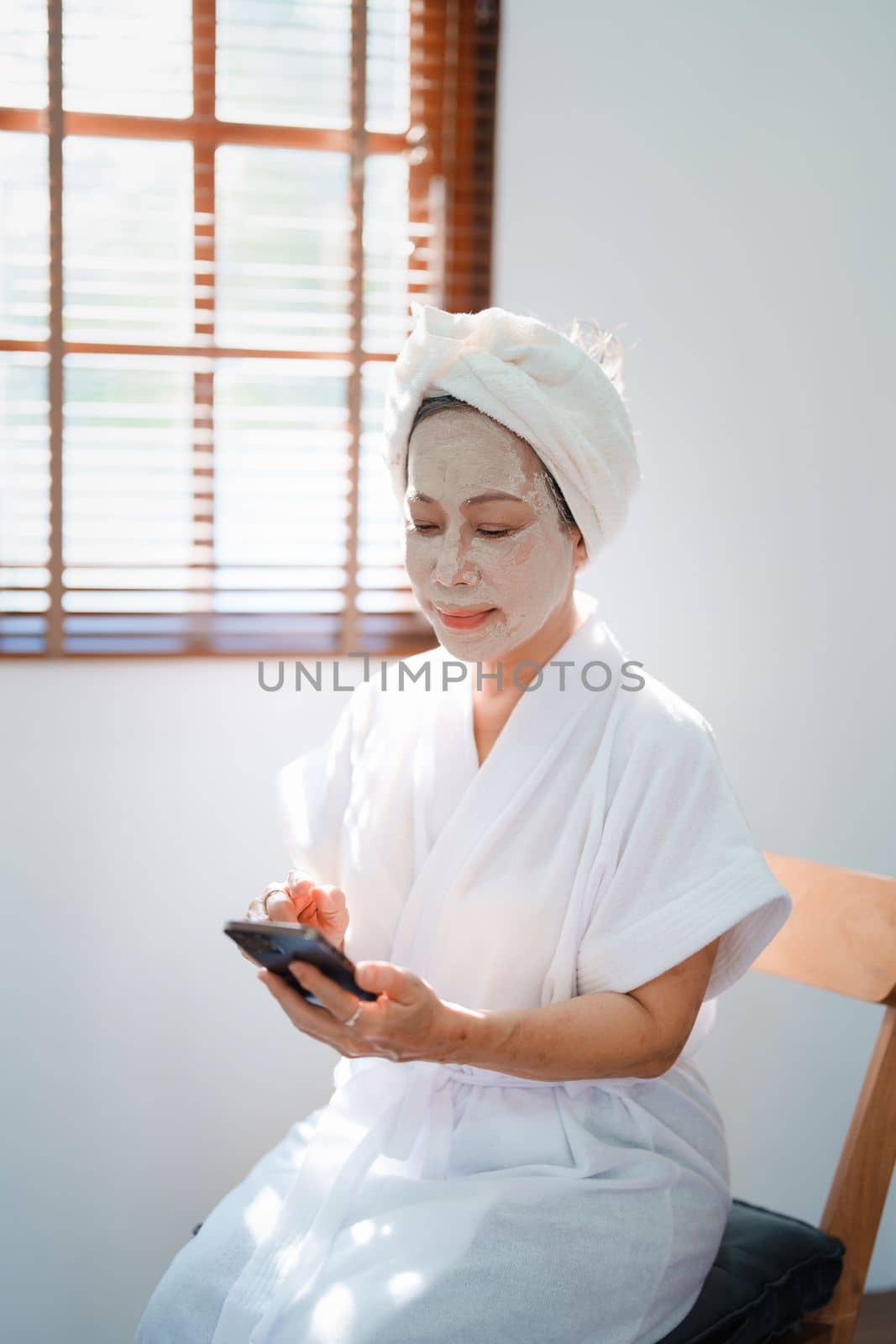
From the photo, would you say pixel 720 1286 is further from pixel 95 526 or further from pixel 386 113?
pixel 386 113

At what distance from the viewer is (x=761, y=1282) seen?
4.88 ft

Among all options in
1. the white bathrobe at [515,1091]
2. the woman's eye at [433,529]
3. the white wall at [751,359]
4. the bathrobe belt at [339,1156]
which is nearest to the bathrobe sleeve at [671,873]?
the white bathrobe at [515,1091]

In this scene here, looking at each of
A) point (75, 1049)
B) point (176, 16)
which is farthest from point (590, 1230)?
point (176, 16)

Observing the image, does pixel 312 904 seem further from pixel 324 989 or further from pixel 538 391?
pixel 538 391

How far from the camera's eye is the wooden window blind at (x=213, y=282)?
2025 millimetres

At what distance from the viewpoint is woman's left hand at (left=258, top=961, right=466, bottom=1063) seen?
3.91 feet

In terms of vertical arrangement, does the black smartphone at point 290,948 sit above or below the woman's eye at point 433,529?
below

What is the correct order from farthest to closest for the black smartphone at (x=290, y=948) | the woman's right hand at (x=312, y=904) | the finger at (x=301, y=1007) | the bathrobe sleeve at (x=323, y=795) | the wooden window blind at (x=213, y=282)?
the wooden window blind at (x=213, y=282) < the bathrobe sleeve at (x=323, y=795) < the woman's right hand at (x=312, y=904) < the finger at (x=301, y=1007) < the black smartphone at (x=290, y=948)

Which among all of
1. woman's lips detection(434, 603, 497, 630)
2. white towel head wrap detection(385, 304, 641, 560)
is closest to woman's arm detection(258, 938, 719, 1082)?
woman's lips detection(434, 603, 497, 630)

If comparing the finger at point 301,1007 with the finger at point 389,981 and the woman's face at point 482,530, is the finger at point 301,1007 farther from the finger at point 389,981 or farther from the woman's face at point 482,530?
the woman's face at point 482,530

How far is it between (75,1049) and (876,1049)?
1.23m

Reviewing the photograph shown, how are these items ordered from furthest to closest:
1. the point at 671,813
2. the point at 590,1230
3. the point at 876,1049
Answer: the point at 876,1049 < the point at 671,813 < the point at 590,1230

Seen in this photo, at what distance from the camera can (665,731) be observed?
1.51 metres
